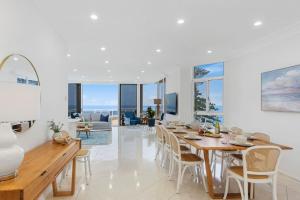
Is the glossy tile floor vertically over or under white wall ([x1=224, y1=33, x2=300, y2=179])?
under

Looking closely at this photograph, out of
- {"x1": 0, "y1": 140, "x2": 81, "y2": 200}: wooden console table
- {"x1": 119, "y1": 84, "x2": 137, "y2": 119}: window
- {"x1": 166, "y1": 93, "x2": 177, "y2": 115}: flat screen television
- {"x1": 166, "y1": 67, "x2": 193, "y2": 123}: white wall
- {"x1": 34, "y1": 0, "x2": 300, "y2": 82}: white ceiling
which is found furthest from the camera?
{"x1": 119, "y1": 84, "x2": 137, "y2": 119}: window

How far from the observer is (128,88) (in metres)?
14.0

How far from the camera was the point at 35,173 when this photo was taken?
1779mm

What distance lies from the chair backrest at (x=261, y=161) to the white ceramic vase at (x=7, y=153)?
2427 mm

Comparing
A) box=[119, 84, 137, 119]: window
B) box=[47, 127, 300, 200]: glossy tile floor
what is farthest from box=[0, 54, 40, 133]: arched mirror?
box=[119, 84, 137, 119]: window

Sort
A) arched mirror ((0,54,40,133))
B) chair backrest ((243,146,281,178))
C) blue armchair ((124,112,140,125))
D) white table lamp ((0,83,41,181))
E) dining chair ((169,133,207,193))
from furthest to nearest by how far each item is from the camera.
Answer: blue armchair ((124,112,140,125)) → dining chair ((169,133,207,193)) → chair backrest ((243,146,281,178)) → arched mirror ((0,54,40,133)) → white table lamp ((0,83,41,181))

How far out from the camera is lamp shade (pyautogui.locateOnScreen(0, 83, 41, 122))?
1.56 m

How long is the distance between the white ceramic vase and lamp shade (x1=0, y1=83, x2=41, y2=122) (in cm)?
9

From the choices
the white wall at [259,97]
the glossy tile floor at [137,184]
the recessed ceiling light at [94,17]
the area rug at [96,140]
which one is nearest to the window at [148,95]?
the area rug at [96,140]

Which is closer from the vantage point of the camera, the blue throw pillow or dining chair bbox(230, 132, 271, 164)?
dining chair bbox(230, 132, 271, 164)

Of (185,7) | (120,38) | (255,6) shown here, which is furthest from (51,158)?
(255,6)

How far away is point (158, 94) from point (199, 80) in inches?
222

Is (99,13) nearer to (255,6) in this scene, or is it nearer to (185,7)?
(185,7)

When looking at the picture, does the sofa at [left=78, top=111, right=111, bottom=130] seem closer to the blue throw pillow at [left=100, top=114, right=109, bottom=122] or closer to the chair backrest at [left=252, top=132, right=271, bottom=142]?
the blue throw pillow at [left=100, top=114, right=109, bottom=122]
